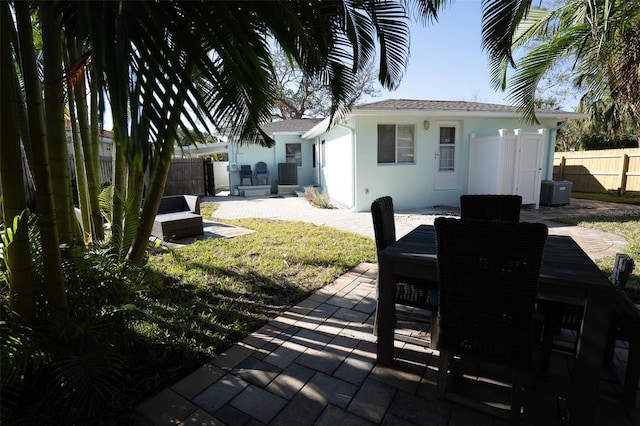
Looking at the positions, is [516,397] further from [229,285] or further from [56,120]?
[56,120]

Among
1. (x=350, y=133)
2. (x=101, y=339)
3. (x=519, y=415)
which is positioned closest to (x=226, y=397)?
(x=101, y=339)

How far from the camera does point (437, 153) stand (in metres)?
9.88

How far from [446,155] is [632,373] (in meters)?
8.84

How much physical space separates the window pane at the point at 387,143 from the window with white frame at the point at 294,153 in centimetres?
757

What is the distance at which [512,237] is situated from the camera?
163 centimetres

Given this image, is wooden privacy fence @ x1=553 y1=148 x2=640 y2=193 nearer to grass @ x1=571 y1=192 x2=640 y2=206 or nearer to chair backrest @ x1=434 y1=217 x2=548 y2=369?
grass @ x1=571 y1=192 x2=640 y2=206

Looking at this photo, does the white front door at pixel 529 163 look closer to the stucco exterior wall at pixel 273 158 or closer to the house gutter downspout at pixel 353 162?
the house gutter downspout at pixel 353 162

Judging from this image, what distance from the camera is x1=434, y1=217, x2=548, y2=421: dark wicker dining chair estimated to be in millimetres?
1641

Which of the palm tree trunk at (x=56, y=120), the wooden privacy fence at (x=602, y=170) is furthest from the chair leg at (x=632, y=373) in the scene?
the wooden privacy fence at (x=602, y=170)

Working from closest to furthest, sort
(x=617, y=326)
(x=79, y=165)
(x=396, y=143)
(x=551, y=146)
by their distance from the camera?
(x=617, y=326) < (x=79, y=165) < (x=396, y=143) < (x=551, y=146)

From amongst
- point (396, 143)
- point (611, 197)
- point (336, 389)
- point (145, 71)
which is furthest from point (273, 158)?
point (145, 71)

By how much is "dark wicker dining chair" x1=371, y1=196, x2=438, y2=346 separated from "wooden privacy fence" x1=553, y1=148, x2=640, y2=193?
14.7m

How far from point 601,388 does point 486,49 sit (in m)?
3.26

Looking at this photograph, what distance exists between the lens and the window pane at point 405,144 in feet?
31.8
